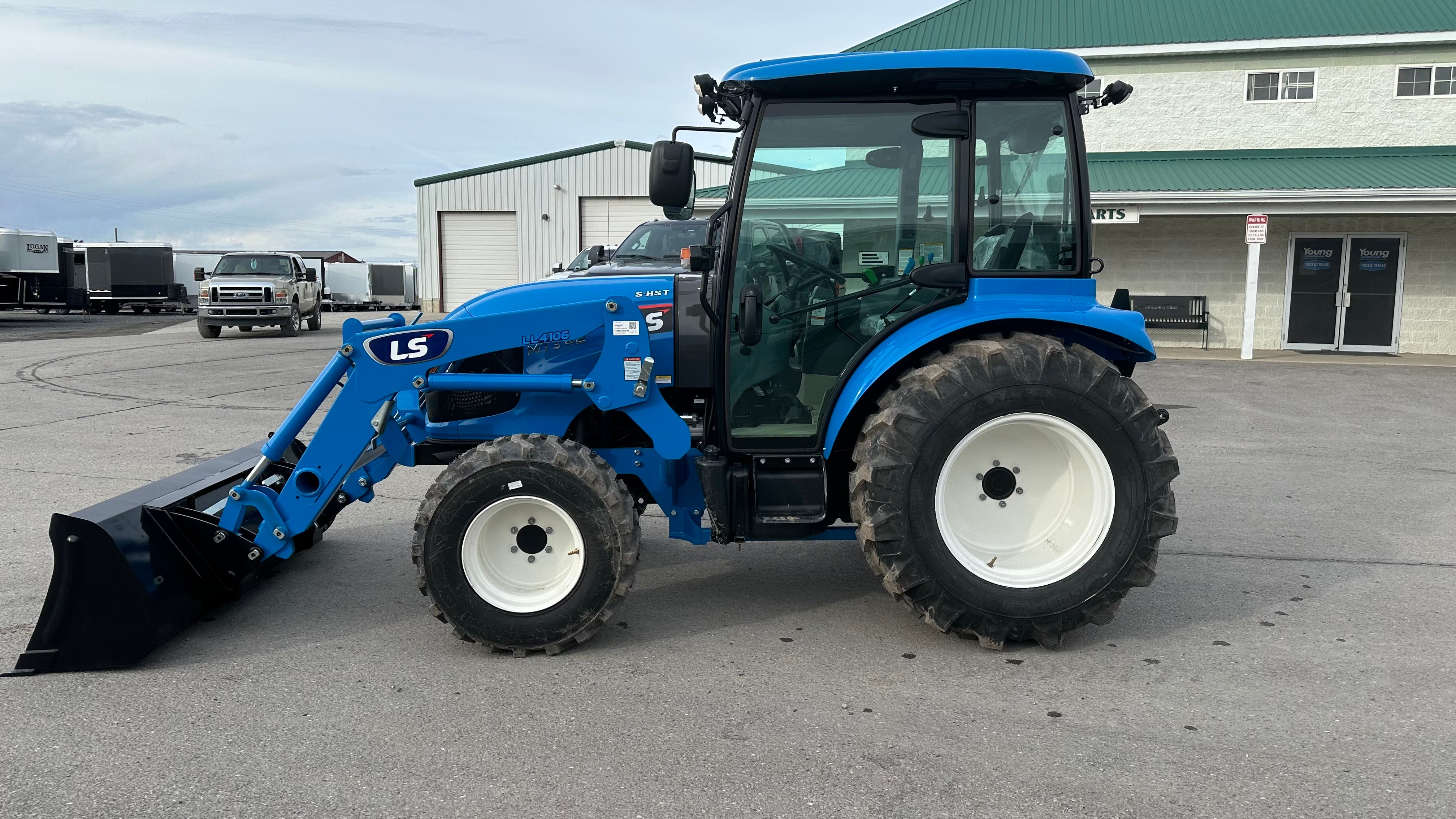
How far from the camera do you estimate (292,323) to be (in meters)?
23.8

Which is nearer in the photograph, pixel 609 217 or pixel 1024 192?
pixel 1024 192

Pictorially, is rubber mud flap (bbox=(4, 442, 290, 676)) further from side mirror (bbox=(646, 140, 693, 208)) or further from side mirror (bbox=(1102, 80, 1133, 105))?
side mirror (bbox=(1102, 80, 1133, 105))

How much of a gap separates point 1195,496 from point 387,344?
5.73 m

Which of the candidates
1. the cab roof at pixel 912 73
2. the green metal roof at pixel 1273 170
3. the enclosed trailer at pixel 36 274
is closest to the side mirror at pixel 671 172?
the cab roof at pixel 912 73

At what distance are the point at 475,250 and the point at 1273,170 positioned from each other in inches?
805

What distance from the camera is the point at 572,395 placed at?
450 cm

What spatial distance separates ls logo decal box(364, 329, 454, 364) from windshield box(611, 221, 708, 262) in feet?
27.9

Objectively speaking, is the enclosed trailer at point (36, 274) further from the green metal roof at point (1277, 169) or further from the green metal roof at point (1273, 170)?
the green metal roof at point (1277, 169)

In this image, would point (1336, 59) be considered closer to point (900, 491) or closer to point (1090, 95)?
point (1090, 95)

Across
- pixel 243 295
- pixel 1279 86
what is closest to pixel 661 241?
pixel 1279 86

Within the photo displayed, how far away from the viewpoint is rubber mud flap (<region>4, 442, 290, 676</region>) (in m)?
3.97

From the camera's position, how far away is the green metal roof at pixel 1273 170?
56.8 ft

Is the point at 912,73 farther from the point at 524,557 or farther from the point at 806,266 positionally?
the point at 524,557

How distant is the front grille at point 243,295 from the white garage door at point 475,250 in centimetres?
708
